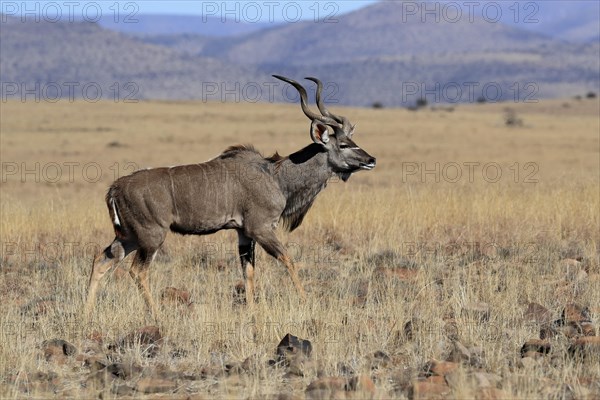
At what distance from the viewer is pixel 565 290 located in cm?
934

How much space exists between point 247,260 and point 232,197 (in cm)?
65

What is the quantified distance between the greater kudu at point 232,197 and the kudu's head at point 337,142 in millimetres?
11

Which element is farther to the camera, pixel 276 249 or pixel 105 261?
pixel 276 249

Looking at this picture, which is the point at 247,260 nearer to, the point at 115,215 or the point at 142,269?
the point at 142,269

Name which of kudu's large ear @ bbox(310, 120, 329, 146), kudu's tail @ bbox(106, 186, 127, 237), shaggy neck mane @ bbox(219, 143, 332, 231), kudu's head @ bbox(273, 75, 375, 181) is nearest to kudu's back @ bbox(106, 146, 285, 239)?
kudu's tail @ bbox(106, 186, 127, 237)

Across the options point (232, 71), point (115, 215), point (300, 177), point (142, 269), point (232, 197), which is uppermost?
point (232, 71)

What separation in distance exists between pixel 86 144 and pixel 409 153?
1174 centimetres

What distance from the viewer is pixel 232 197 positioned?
1013cm

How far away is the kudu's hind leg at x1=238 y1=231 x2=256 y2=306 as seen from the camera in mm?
9663

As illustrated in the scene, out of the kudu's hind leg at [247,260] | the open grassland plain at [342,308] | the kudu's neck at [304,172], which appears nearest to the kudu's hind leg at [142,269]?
the open grassland plain at [342,308]

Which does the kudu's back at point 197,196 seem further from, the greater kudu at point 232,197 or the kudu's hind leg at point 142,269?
the kudu's hind leg at point 142,269

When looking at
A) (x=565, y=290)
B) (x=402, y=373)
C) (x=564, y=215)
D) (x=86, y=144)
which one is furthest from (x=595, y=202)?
(x=86, y=144)

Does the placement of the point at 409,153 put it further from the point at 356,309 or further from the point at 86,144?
the point at 356,309


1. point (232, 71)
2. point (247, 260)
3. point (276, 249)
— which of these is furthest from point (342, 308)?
point (232, 71)
